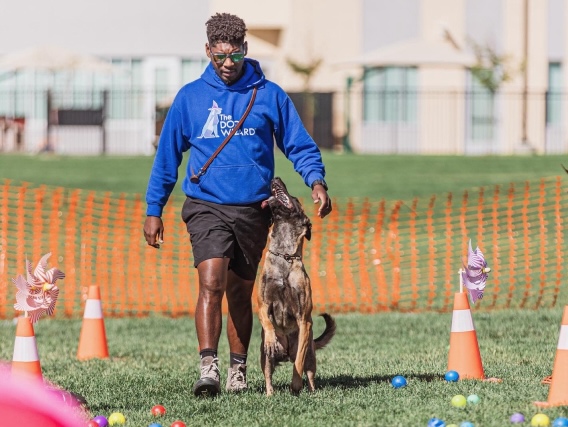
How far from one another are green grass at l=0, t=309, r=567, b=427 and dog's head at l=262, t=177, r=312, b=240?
0.93 metres

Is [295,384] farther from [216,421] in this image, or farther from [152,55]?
[152,55]

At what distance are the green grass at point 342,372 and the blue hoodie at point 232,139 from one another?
117 centimetres

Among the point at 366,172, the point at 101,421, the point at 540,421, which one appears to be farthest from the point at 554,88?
the point at 101,421

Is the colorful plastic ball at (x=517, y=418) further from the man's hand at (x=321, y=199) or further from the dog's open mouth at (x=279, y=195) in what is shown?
the dog's open mouth at (x=279, y=195)

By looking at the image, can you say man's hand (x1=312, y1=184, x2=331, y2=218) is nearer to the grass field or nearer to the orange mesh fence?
the grass field

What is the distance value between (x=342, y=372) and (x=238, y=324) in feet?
3.03

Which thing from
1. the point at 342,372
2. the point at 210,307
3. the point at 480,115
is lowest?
the point at 342,372

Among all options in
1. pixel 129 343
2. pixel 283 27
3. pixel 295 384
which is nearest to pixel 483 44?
pixel 283 27

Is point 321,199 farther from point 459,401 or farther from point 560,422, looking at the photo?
point 560,422

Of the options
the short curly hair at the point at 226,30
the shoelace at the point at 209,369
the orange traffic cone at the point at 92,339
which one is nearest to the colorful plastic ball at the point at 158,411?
the shoelace at the point at 209,369

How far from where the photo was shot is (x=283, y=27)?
37.5 m

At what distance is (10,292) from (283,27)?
2551cm

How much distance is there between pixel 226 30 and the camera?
677cm

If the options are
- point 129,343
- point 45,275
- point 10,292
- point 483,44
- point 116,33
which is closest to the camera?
point 45,275
